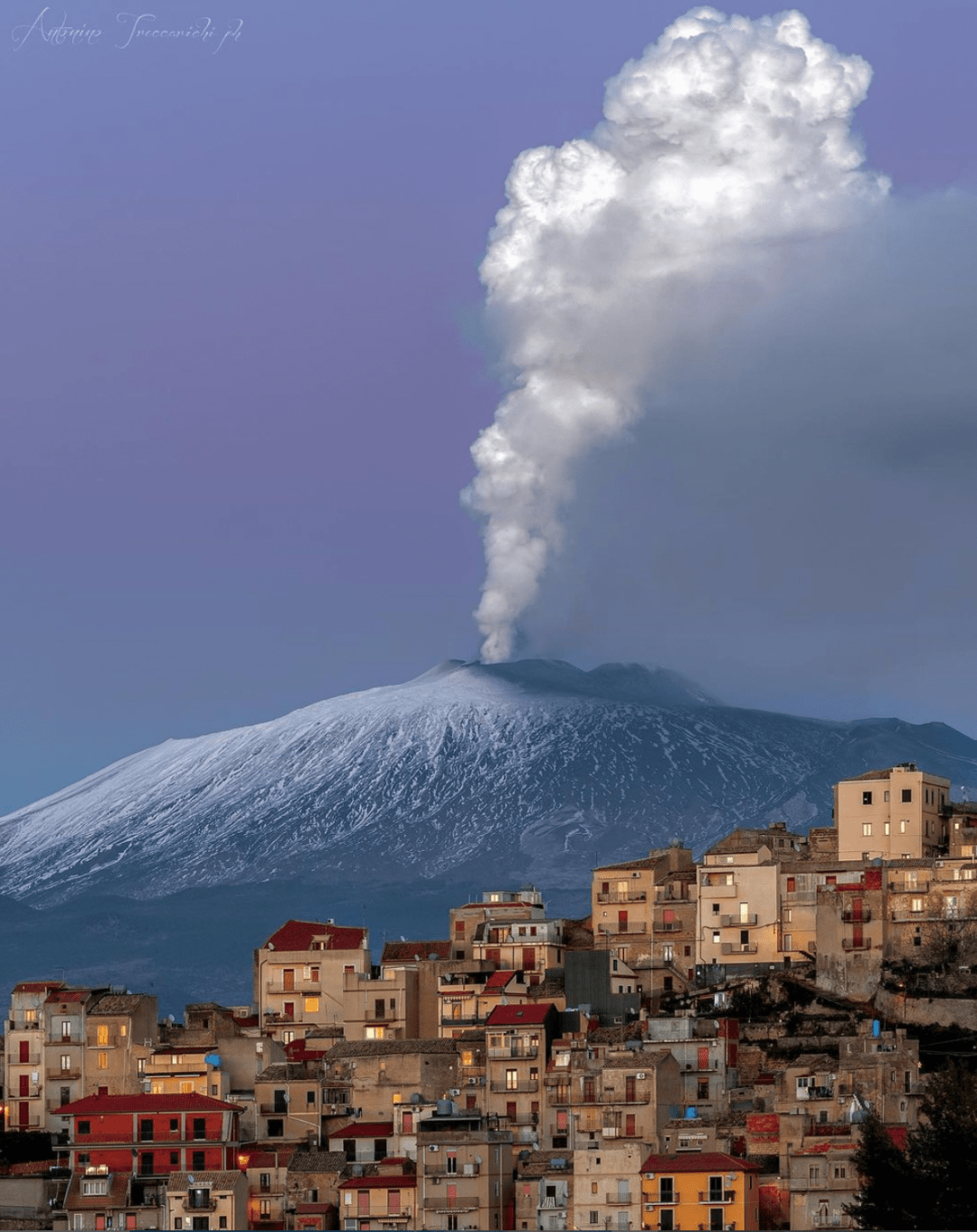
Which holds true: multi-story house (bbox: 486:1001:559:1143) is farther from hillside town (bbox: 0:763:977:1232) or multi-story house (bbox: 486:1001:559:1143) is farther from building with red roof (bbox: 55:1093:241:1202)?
building with red roof (bbox: 55:1093:241:1202)

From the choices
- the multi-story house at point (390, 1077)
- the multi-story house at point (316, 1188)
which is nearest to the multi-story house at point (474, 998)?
the multi-story house at point (390, 1077)

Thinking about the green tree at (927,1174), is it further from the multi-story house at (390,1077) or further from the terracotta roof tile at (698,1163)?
the multi-story house at (390,1077)

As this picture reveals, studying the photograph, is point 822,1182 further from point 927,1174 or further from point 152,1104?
point 152,1104

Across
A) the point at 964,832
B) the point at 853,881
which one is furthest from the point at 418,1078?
the point at 964,832

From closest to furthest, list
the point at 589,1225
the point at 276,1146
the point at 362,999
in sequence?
1. the point at 589,1225
2. the point at 276,1146
3. the point at 362,999

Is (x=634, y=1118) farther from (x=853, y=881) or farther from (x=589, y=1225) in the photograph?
(x=853, y=881)
